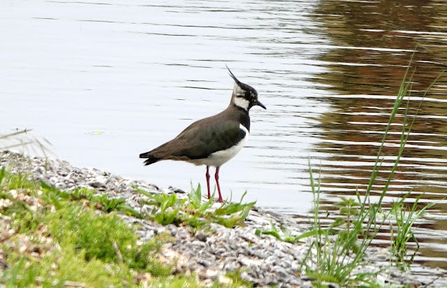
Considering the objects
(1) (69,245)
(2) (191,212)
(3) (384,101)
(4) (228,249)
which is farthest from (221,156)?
(3) (384,101)

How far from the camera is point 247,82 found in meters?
17.0

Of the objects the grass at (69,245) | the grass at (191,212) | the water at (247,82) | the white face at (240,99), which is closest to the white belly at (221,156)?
the water at (247,82)

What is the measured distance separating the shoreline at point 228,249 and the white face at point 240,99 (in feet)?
5.44

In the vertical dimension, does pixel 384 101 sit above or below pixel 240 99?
below

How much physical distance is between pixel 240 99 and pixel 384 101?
19.0 feet

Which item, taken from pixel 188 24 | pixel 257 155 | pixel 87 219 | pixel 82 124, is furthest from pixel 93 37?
pixel 87 219

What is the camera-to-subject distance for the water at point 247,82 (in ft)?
39.7

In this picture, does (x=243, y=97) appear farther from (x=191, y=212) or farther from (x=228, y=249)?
(x=228, y=249)

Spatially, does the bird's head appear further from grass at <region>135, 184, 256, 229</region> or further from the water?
grass at <region>135, 184, 256, 229</region>

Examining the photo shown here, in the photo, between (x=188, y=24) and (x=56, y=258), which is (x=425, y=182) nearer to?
(x=56, y=258)

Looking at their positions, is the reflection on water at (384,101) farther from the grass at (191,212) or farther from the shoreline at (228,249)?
the grass at (191,212)

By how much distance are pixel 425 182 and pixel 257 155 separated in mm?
2243

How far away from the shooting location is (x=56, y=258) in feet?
20.8

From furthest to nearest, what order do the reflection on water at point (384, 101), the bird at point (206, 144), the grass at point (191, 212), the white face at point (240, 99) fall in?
the reflection on water at point (384, 101) < the white face at point (240, 99) < the bird at point (206, 144) < the grass at point (191, 212)
